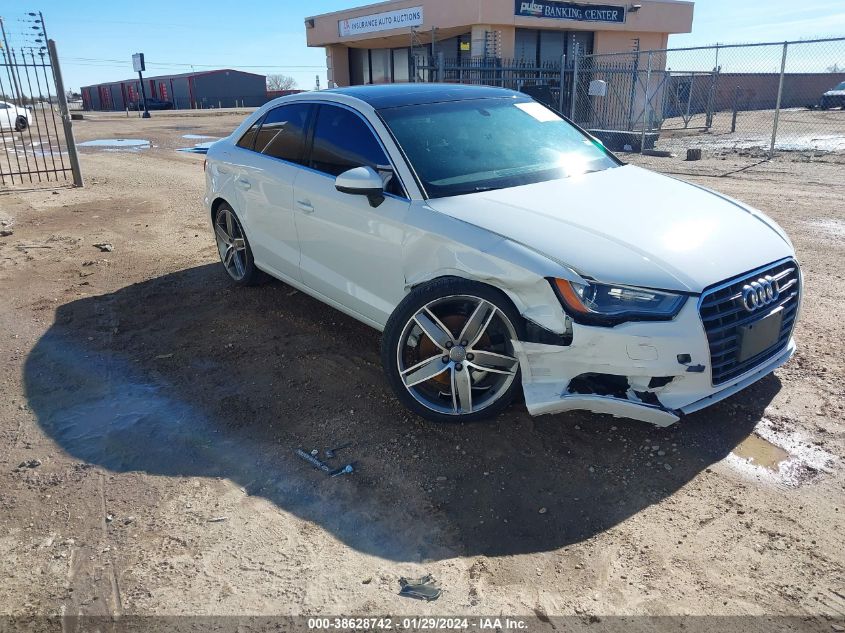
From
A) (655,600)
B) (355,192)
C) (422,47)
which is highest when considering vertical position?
(422,47)

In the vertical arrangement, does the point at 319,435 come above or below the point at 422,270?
below

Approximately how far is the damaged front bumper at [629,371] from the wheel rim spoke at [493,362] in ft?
0.43

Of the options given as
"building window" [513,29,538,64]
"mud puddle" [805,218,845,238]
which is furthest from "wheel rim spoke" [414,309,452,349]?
"building window" [513,29,538,64]

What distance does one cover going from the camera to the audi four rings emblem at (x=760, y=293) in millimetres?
3199

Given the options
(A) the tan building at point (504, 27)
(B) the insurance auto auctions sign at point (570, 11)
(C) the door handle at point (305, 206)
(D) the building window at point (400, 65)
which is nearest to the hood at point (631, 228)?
(C) the door handle at point (305, 206)

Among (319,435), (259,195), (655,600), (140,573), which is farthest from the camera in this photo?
(259,195)

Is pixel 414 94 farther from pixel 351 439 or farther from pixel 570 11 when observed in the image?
pixel 570 11

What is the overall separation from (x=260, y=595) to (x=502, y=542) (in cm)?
100

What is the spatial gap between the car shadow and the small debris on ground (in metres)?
0.13

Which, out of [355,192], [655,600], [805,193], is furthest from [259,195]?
[805,193]

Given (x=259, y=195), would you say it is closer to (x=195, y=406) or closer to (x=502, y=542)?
(x=195, y=406)

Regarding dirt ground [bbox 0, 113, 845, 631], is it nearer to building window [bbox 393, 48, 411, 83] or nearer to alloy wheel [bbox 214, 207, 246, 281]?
alloy wheel [bbox 214, 207, 246, 281]

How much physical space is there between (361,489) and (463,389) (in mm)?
753

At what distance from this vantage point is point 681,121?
26812 mm
